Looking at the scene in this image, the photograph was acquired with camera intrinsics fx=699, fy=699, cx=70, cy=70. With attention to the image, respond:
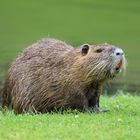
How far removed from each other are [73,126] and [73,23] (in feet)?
67.2

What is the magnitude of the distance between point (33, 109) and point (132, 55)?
12504mm

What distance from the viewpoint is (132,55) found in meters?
22.7

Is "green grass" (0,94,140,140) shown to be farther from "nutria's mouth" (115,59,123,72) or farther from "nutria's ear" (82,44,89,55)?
"nutria's ear" (82,44,89,55)

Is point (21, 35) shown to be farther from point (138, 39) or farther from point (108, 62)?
point (108, 62)

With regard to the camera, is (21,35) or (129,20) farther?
(129,20)

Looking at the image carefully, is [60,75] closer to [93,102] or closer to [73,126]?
[93,102]

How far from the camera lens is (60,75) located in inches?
409

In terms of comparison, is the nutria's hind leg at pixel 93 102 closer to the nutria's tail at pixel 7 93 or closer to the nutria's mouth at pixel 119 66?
the nutria's mouth at pixel 119 66

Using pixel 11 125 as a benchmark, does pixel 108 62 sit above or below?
above

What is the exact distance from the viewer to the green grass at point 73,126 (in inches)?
315

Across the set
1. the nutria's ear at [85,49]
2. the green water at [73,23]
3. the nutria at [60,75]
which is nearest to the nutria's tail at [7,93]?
the nutria at [60,75]

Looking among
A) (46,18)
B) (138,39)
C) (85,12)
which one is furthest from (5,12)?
(138,39)

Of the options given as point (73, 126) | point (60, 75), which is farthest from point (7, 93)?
point (73, 126)

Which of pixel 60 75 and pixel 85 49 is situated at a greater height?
pixel 85 49
